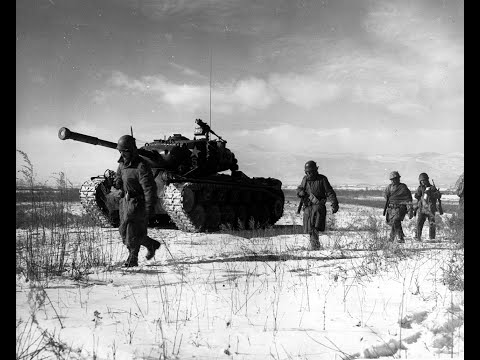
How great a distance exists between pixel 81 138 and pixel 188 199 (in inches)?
123

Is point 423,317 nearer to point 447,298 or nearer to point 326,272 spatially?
point 447,298

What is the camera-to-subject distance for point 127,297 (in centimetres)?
437

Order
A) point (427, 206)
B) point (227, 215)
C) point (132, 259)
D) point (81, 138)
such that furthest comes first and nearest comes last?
point (227, 215) < point (427, 206) < point (81, 138) < point (132, 259)

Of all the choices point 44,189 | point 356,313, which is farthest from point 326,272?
point 44,189

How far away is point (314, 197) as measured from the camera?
9.07m

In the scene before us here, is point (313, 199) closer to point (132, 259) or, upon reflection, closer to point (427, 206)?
point (427, 206)

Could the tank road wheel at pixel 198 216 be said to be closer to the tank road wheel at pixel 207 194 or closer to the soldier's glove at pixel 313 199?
the tank road wheel at pixel 207 194

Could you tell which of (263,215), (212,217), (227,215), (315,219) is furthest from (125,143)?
(263,215)

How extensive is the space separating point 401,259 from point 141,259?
4.26 metres

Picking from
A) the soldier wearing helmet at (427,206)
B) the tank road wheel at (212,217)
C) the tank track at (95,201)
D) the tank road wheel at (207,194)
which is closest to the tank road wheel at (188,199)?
the tank road wheel at (207,194)

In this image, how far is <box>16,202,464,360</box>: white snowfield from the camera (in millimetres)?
3117

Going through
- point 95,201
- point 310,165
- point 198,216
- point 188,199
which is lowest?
point 198,216
